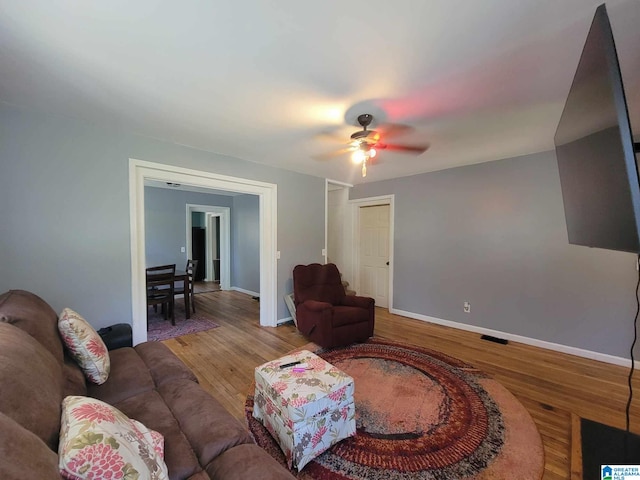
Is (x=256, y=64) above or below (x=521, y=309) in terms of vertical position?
above

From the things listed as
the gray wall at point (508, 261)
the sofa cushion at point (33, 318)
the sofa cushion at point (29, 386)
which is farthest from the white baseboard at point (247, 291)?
the sofa cushion at point (29, 386)

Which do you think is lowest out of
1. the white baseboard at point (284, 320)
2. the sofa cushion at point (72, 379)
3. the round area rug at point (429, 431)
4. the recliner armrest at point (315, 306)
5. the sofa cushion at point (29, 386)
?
the round area rug at point (429, 431)

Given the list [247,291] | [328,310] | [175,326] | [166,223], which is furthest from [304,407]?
[166,223]

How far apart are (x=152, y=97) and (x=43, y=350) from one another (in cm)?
171

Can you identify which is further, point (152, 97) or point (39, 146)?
point (39, 146)

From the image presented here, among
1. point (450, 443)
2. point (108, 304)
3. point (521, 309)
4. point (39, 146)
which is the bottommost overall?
point (450, 443)

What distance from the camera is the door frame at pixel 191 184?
8.71ft

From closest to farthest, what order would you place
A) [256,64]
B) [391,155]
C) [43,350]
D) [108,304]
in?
[43,350], [256,64], [108,304], [391,155]

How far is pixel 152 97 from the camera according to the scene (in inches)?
75.6

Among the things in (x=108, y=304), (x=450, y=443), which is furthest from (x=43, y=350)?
(x=450, y=443)

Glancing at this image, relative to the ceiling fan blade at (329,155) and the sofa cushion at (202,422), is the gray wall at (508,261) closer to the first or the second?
the ceiling fan blade at (329,155)

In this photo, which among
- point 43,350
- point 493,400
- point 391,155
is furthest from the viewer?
point 391,155

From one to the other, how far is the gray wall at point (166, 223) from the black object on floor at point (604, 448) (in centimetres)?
639

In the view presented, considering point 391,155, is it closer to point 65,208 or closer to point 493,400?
point 493,400
